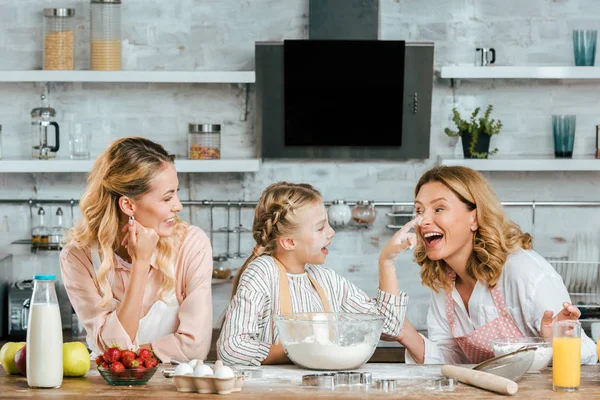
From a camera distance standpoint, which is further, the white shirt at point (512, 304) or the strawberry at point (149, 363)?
the white shirt at point (512, 304)

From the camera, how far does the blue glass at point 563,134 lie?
4.58m

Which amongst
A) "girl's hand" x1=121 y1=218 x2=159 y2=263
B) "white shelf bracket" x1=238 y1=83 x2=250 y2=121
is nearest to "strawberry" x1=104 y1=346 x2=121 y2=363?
"girl's hand" x1=121 y1=218 x2=159 y2=263

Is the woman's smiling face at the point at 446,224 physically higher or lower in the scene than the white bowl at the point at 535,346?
higher

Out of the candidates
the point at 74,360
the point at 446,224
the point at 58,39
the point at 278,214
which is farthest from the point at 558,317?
the point at 58,39

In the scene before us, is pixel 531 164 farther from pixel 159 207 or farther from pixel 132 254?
pixel 132 254

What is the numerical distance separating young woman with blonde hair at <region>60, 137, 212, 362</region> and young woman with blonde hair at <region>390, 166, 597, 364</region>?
65 centimetres

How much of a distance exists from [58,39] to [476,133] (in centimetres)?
203

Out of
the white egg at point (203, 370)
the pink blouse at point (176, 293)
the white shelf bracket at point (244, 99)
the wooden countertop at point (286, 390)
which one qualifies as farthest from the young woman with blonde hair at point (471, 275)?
the white shelf bracket at point (244, 99)

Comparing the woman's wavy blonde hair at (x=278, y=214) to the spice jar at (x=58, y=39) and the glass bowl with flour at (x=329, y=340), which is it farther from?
the spice jar at (x=58, y=39)

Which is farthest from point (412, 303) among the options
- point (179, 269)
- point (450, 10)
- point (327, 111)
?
point (179, 269)

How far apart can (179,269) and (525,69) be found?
237cm

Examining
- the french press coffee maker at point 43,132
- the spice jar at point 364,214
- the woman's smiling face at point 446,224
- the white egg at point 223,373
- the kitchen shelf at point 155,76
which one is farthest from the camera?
the spice jar at point 364,214

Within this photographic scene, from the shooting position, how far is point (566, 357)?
2.14 m

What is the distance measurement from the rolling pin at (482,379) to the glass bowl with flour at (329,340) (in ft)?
0.66
